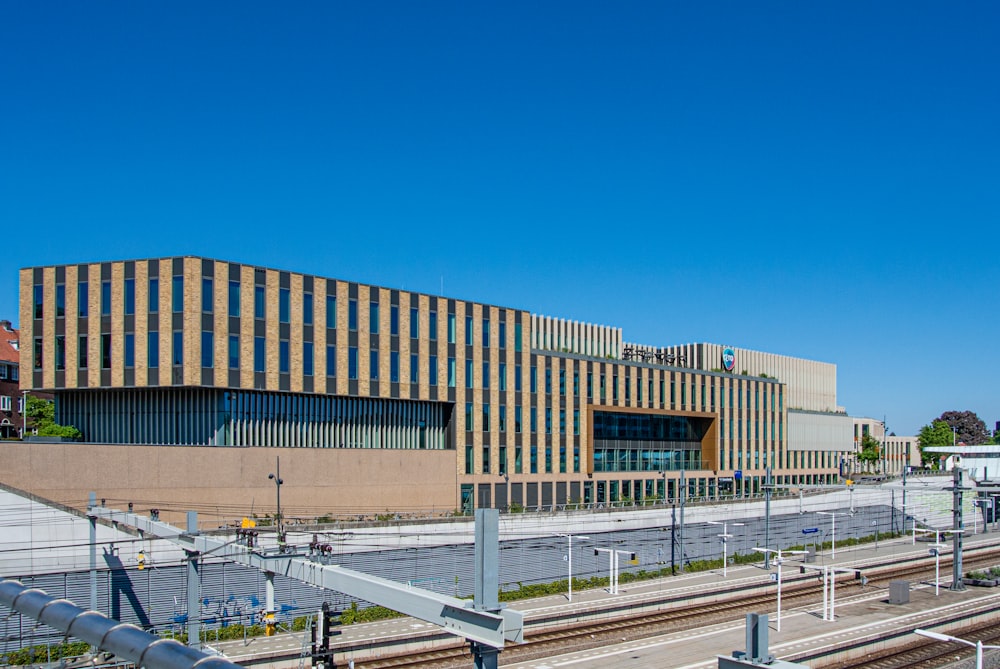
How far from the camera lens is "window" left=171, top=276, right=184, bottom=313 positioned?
57562 millimetres

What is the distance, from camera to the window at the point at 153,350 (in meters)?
57.6

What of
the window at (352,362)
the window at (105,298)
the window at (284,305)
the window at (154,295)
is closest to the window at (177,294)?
the window at (154,295)

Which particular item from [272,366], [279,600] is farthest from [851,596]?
[272,366]

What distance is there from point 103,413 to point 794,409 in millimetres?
87082

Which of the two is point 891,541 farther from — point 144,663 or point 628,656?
point 144,663

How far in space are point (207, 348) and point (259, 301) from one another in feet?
16.5

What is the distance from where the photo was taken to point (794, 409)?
11912 centimetres

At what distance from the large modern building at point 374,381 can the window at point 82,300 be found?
0.12 meters

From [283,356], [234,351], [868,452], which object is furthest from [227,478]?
[868,452]

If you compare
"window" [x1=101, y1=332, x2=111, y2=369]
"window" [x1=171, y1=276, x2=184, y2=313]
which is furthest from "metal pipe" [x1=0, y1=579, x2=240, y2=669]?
"window" [x1=101, y1=332, x2=111, y2=369]

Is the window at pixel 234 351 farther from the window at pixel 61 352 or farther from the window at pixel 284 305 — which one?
the window at pixel 61 352

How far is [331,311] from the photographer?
65562 millimetres

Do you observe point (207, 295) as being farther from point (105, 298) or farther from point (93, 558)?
point (93, 558)

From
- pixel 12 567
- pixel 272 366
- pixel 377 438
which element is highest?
pixel 272 366
